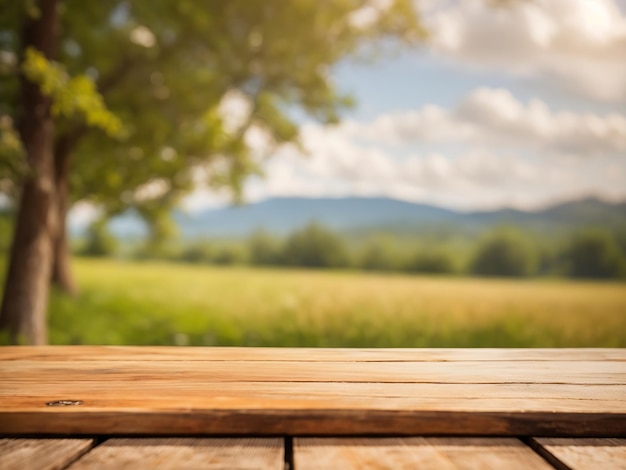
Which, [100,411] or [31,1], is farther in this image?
[31,1]

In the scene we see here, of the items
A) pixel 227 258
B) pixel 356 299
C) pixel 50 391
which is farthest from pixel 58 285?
pixel 227 258

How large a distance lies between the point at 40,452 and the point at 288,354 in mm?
1076

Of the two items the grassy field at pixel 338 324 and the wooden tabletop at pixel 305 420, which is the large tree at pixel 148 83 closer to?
the grassy field at pixel 338 324

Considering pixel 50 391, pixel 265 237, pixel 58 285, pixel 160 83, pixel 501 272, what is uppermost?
pixel 265 237

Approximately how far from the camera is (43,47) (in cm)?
747

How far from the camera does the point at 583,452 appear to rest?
55.5 inches

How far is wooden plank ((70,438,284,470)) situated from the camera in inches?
50.8

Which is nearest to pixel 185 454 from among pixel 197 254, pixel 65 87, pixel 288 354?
pixel 288 354

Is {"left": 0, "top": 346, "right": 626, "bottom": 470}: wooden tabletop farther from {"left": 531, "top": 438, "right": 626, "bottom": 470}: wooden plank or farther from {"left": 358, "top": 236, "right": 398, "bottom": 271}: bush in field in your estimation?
{"left": 358, "top": 236, "right": 398, "bottom": 271}: bush in field

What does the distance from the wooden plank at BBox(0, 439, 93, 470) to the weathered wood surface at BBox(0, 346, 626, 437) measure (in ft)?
0.12

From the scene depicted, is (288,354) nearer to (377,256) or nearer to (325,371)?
(325,371)

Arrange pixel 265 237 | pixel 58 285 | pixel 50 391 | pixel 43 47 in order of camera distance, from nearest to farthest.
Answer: pixel 50 391
pixel 43 47
pixel 58 285
pixel 265 237

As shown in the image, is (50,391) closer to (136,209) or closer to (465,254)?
(136,209)

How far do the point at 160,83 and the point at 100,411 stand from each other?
989 centimetres
